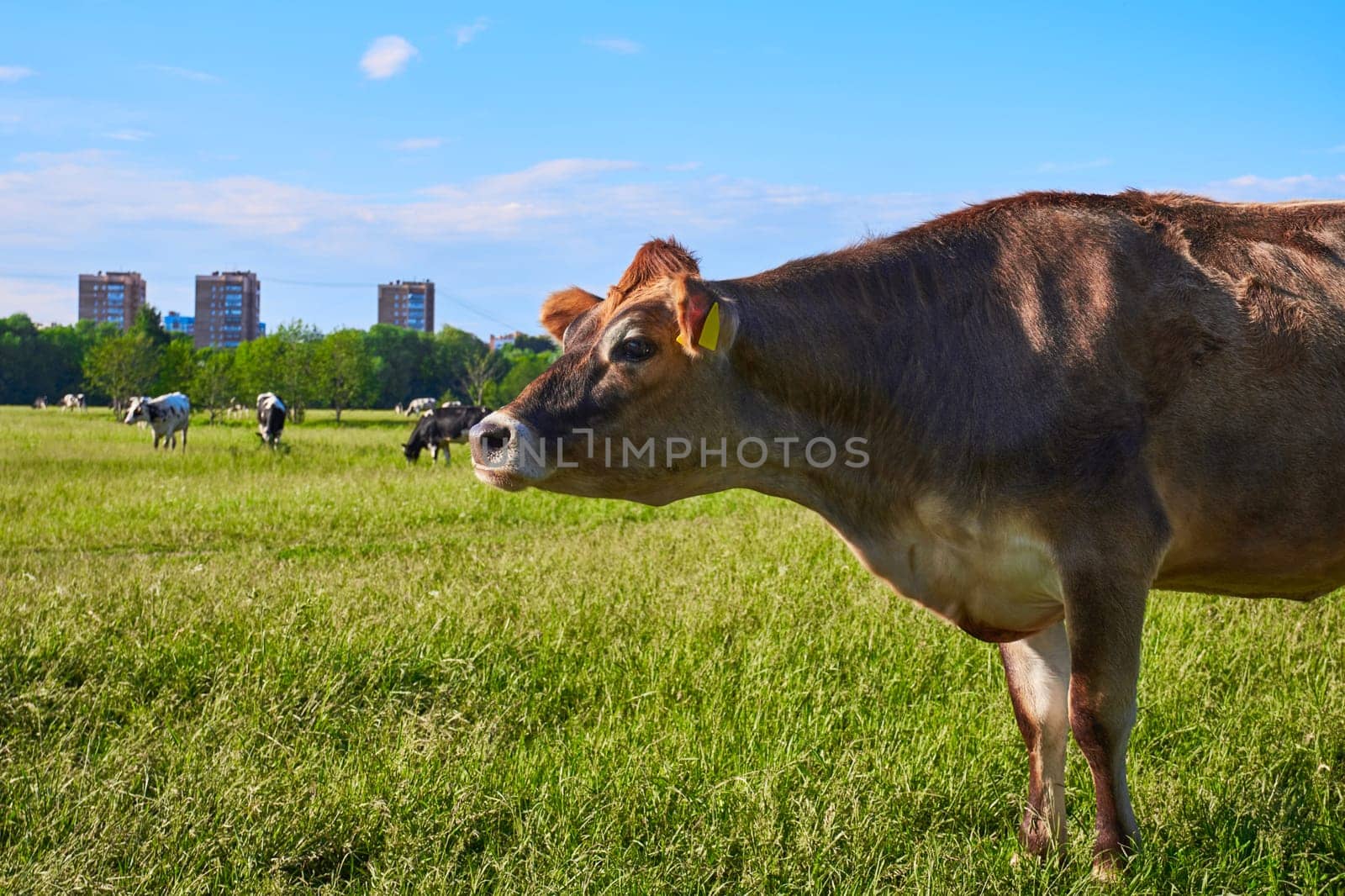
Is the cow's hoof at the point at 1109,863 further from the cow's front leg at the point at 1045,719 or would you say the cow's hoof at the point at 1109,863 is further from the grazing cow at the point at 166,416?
the grazing cow at the point at 166,416

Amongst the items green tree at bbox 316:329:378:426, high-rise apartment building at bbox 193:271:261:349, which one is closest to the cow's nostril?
green tree at bbox 316:329:378:426

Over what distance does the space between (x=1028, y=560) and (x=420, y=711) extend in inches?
127

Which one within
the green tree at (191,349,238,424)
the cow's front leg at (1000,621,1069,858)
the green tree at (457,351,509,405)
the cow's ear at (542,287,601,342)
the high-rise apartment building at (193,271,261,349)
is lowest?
the cow's front leg at (1000,621,1069,858)

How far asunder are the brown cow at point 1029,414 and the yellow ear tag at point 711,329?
2cm

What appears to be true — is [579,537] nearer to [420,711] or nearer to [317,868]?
[420,711]

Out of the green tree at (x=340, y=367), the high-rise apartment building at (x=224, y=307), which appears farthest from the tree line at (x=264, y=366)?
the high-rise apartment building at (x=224, y=307)

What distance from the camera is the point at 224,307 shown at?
191m

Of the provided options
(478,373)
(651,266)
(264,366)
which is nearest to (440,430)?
(651,266)

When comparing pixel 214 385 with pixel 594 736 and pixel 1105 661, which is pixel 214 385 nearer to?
pixel 594 736

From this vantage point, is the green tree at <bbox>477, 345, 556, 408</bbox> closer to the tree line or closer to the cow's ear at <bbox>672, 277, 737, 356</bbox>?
the tree line

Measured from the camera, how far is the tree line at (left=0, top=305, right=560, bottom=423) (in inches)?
2475

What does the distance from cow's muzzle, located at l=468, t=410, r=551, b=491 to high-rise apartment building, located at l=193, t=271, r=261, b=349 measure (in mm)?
195406

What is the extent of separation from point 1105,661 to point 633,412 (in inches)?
68.2

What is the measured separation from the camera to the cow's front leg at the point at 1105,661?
342 centimetres
